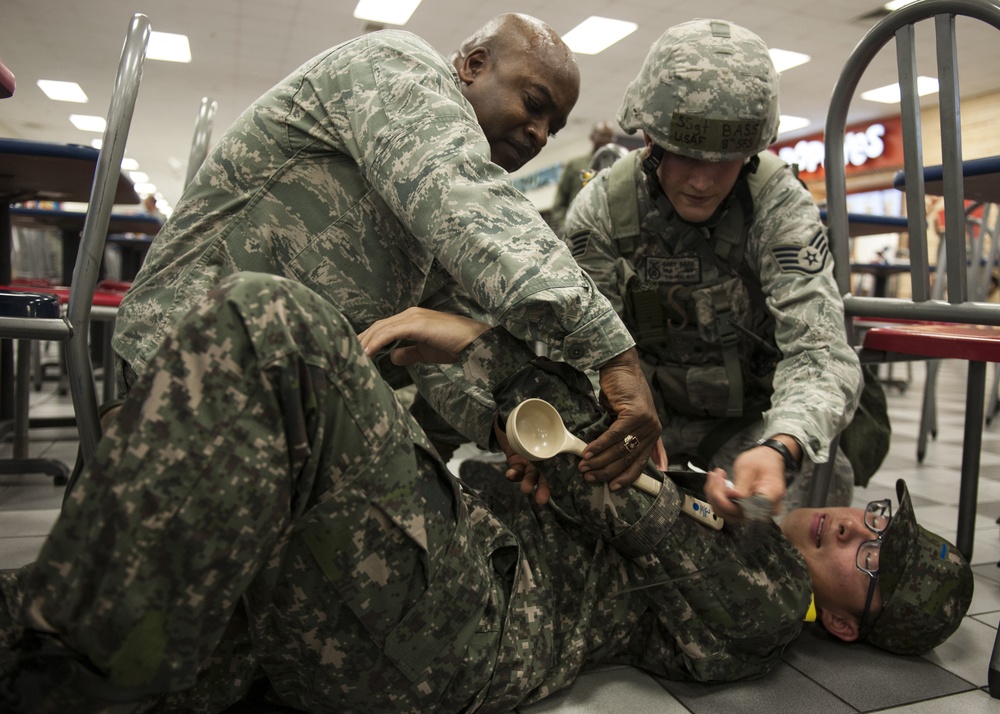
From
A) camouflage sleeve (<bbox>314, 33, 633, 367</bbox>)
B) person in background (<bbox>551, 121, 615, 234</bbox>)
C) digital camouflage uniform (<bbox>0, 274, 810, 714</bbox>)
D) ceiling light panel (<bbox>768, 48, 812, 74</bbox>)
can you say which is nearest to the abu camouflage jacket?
digital camouflage uniform (<bbox>0, 274, 810, 714</bbox>)

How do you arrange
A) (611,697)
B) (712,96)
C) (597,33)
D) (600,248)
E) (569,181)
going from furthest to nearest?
(597,33) → (569,181) → (600,248) → (712,96) → (611,697)

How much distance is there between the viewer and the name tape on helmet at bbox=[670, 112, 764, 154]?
4.90 feet

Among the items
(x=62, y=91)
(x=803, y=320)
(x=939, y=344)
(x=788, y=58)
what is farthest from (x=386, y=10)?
(x=939, y=344)

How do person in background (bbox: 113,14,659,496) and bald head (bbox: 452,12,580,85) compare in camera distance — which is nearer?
person in background (bbox: 113,14,659,496)

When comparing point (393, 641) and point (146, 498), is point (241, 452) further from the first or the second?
point (393, 641)

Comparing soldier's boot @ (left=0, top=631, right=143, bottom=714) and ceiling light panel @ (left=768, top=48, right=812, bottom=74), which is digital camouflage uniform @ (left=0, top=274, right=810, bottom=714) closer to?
soldier's boot @ (left=0, top=631, right=143, bottom=714)

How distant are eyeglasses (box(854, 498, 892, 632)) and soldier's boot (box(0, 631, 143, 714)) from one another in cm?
110

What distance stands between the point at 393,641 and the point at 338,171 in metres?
0.70

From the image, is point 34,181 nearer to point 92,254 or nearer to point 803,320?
point 92,254

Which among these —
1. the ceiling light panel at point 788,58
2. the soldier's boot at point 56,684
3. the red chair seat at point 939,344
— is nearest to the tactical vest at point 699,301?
the red chair seat at point 939,344

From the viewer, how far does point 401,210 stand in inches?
41.0

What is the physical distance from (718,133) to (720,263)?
0.35 meters

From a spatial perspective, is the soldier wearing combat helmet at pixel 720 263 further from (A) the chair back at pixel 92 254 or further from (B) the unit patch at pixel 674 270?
(A) the chair back at pixel 92 254

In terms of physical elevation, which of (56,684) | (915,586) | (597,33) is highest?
Result: (597,33)
